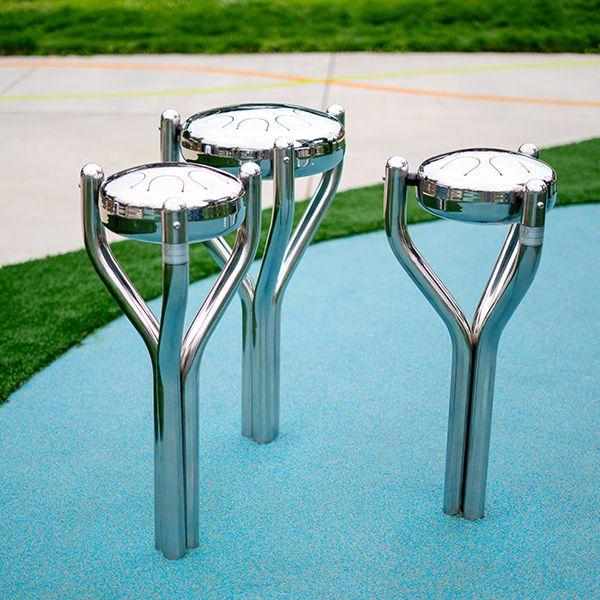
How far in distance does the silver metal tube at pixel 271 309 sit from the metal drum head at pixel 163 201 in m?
0.32

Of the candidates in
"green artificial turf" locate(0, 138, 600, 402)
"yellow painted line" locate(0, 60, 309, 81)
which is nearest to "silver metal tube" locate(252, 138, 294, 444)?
"green artificial turf" locate(0, 138, 600, 402)

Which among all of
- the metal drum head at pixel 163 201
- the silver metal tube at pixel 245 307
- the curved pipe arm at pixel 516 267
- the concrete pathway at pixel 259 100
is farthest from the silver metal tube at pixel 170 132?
the concrete pathway at pixel 259 100

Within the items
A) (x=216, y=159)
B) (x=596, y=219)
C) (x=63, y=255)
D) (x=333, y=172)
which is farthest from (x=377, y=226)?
(x=216, y=159)

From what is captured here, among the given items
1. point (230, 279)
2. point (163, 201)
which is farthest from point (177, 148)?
point (163, 201)

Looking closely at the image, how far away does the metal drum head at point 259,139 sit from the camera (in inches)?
118

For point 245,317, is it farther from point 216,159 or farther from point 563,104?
point 563,104

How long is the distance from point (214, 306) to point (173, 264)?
0.90ft

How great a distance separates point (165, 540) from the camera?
2.83 metres

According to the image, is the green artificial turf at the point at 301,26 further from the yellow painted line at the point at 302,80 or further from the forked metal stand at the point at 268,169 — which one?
the forked metal stand at the point at 268,169

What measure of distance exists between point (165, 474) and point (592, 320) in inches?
98.1

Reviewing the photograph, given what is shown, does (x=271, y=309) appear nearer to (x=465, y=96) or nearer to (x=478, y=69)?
(x=465, y=96)

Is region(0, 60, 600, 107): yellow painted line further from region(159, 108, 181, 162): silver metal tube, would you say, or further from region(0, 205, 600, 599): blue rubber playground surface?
region(159, 108, 181, 162): silver metal tube

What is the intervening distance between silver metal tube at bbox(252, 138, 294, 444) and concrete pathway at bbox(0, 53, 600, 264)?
2.48 m

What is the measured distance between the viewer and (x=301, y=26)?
473 inches
